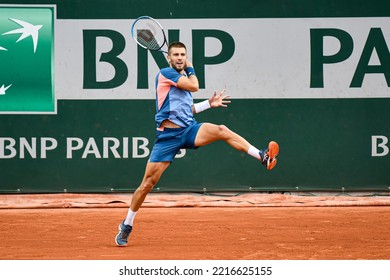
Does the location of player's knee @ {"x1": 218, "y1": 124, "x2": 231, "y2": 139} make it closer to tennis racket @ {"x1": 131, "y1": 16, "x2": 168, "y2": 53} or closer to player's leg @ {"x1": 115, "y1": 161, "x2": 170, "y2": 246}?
player's leg @ {"x1": 115, "y1": 161, "x2": 170, "y2": 246}

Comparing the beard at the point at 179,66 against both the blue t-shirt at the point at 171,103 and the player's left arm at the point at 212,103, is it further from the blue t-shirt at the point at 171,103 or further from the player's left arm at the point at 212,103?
the player's left arm at the point at 212,103

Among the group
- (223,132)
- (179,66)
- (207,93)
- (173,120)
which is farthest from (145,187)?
(207,93)

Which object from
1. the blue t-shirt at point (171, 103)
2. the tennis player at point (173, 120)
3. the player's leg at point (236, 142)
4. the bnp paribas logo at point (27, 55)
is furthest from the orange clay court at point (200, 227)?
the bnp paribas logo at point (27, 55)

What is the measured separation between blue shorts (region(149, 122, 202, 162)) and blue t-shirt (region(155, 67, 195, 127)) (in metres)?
0.08

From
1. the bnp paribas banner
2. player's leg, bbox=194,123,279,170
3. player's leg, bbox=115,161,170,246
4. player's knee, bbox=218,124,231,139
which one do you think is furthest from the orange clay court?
player's knee, bbox=218,124,231,139

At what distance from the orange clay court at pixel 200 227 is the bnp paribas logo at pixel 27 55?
1299 millimetres

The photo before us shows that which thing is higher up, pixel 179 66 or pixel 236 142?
pixel 179 66

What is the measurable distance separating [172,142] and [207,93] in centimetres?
379

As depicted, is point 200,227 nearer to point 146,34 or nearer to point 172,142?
point 172,142

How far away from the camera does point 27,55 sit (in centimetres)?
1066

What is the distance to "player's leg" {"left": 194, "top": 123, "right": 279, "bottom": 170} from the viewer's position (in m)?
6.38

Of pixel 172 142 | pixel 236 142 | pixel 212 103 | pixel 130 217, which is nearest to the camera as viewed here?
pixel 236 142
